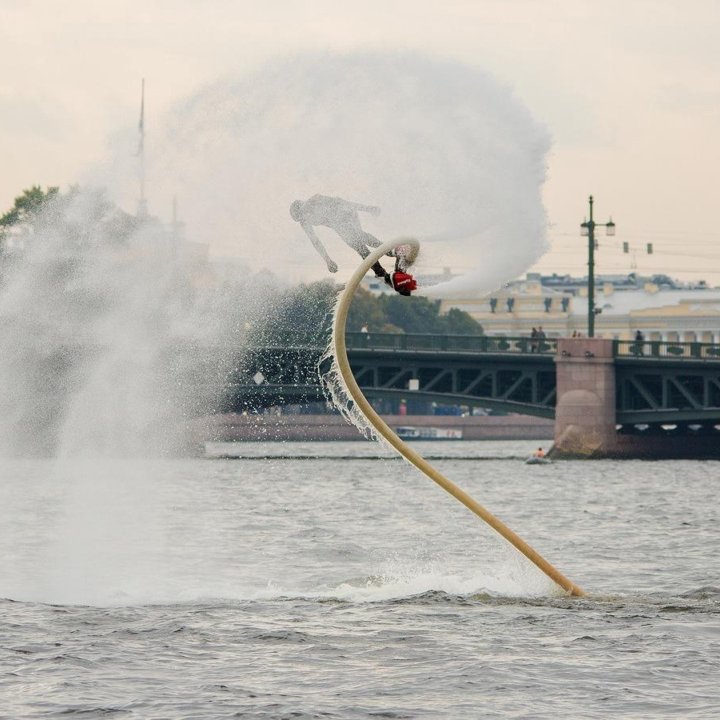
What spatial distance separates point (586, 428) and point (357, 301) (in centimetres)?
2654

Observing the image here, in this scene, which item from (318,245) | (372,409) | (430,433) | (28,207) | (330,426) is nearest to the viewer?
(318,245)

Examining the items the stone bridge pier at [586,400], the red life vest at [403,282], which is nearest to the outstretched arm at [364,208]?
the red life vest at [403,282]

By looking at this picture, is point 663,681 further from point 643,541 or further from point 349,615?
point 643,541

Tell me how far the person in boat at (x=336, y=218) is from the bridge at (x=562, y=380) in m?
44.0

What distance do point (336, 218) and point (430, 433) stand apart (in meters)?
111

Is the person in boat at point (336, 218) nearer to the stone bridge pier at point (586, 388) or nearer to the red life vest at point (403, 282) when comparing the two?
the red life vest at point (403, 282)

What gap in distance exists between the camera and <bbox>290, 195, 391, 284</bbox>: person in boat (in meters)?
22.0

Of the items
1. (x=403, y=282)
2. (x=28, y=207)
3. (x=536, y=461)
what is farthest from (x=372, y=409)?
(x=536, y=461)

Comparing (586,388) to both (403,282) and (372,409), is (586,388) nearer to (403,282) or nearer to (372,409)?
(372,409)

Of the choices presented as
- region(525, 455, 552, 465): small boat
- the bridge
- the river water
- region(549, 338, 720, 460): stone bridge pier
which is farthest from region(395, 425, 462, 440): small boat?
the river water

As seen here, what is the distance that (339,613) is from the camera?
2281 centimetres

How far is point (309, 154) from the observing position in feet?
80.3

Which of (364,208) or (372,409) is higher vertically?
(364,208)

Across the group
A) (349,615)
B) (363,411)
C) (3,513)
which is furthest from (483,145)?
(3,513)
